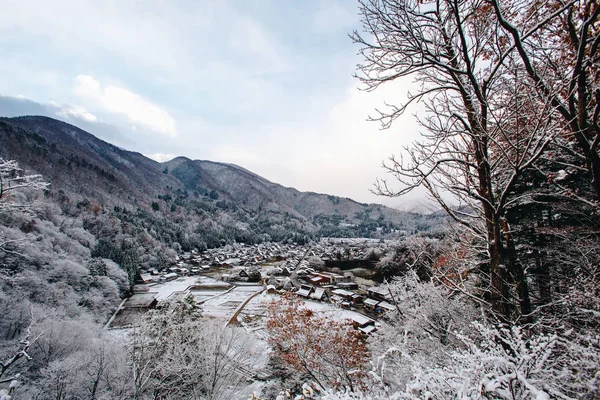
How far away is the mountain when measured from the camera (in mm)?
68625

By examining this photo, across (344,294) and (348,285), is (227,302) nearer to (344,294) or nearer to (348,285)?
(344,294)

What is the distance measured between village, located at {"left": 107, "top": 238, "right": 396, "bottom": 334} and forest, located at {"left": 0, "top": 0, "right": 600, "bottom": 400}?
3431 mm

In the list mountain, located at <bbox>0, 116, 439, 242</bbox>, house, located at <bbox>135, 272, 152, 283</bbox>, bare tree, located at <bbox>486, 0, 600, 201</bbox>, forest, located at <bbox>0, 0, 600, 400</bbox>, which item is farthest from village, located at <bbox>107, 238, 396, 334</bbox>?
mountain, located at <bbox>0, 116, 439, 242</bbox>

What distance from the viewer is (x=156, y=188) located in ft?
400

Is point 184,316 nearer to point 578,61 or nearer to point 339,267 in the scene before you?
point 578,61

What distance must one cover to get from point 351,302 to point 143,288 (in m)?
25.5

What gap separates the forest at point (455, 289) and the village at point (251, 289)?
3.43 m

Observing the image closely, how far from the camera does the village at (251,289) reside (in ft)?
67.9

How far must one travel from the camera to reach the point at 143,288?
2906cm

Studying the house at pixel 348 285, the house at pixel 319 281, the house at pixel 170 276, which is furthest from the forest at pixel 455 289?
the house at pixel 319 281

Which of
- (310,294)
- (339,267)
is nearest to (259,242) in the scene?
(339,267)

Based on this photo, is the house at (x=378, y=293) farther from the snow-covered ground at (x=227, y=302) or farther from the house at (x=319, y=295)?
the snow-covered ground at (x=227, y=302)

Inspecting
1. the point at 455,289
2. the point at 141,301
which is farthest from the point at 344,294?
the point at 455,289

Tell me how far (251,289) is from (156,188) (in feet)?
382
